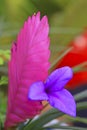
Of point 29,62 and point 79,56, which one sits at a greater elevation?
point 79,56

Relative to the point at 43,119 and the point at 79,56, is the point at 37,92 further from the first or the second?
the point at 79,56

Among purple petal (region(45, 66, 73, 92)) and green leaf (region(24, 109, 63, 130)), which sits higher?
purple petal (region(45, 66, 73, 92))

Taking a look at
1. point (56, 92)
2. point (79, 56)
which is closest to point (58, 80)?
point (56, 92)

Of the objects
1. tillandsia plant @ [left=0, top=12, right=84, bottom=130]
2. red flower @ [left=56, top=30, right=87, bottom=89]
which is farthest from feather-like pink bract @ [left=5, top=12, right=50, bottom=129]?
red flower @ [left=56, top=30, right=87, bottom=89]

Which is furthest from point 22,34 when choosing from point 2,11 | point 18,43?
point 2,11

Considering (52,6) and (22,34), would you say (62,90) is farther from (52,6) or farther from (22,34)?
(52,6)

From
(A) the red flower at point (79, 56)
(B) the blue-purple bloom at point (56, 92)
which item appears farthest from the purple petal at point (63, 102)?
(A) the red flower at point (79, 56)

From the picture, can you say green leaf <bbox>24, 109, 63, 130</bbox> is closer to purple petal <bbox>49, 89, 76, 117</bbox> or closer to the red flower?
purple petal <bbox>49, 89, 76, 117</bbox>

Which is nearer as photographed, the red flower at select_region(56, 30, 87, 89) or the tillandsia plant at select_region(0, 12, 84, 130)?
the tillandsia plant at select_region(0, 12, 84, 130)
